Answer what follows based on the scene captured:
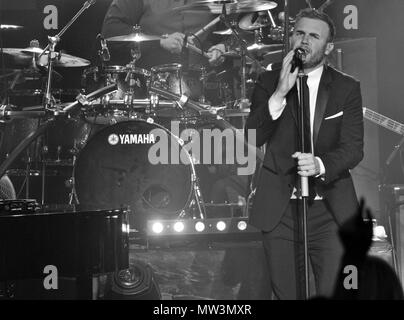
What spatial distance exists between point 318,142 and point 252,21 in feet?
9.12

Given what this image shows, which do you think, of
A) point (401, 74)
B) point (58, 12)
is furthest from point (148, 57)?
point (401, 74)

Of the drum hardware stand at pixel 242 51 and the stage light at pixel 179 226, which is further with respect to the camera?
the drum hardware stand at pixel 242 51

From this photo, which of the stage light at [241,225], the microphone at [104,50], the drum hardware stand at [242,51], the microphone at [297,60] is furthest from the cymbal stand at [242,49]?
the microphone at [297,60]

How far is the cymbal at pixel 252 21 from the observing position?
20.6 ft

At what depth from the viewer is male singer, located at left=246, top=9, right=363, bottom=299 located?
3.79 meters

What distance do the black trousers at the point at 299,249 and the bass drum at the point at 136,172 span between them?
1.93 metres

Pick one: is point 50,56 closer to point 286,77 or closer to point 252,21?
point 252,21

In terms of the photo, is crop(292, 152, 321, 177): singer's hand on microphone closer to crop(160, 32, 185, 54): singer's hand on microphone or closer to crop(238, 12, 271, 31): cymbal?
crop(160, 32, 185, 54): singer's hand on microphone

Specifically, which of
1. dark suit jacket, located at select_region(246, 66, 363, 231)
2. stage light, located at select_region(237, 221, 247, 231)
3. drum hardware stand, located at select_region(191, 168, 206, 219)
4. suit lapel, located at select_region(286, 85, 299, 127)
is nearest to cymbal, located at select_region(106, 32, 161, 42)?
drum hardware stand, located at select_region(191, 168, 206, 219)

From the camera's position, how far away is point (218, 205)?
5.97 m

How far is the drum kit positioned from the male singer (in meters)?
1.89

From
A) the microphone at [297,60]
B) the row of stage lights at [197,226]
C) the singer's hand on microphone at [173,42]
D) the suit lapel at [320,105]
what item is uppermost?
the singer's hand on microphone at [173,42]

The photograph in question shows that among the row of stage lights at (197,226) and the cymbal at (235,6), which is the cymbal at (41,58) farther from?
the row of stage lights at (197,226)
